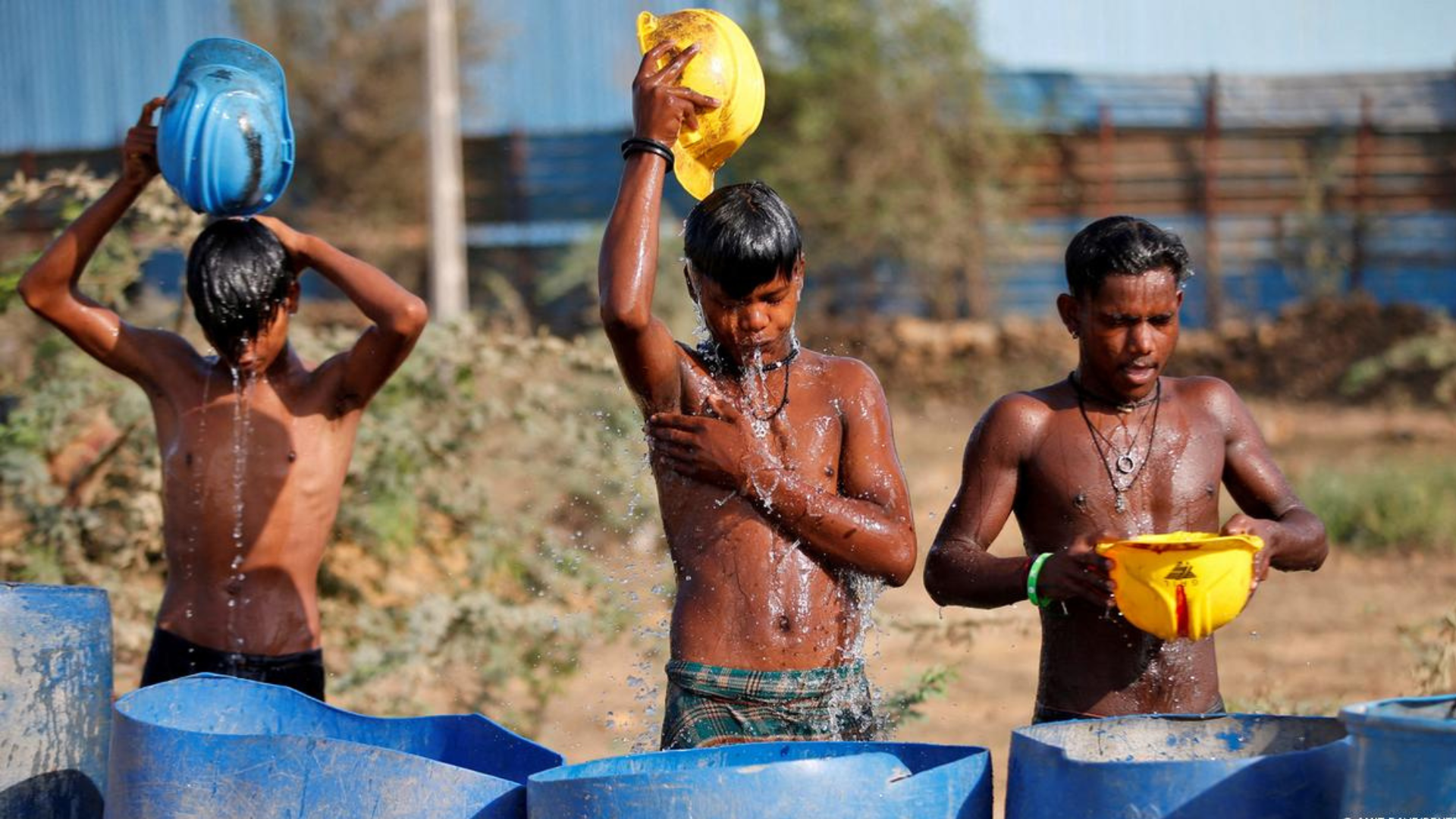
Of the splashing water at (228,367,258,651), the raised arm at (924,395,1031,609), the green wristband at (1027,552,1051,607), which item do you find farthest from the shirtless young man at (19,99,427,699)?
the green wristband at (1027,552,1051,607)

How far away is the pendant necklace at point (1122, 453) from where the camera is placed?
10.1ft

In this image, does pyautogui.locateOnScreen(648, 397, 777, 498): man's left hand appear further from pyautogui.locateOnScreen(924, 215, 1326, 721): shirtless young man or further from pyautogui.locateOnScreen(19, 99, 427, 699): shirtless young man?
pyautogui.locateOnScreen(19, 99, 427, 699): shirtless young man

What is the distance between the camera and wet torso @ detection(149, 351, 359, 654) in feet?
12.0

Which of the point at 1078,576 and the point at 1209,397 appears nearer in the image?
the point at 1078,576

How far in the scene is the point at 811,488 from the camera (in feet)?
9.30

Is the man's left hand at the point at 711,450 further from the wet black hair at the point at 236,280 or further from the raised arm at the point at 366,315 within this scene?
the wet black hair at the point at 236,280

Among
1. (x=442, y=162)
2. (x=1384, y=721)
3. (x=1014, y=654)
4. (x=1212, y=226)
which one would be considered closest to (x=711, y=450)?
(x=1384, y=721)

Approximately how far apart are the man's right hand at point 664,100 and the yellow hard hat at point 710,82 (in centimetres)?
2

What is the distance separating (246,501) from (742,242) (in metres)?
1.52

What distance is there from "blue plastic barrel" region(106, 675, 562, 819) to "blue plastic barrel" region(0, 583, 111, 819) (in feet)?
1.27

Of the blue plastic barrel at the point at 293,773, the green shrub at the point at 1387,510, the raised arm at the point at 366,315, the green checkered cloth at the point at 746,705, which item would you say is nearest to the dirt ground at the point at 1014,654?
the green shrub at the point at 1387,510

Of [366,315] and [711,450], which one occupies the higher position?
[366,315]

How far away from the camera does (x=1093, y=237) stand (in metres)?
3.11

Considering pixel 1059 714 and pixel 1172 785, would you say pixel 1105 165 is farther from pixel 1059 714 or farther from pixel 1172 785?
pixel 1172 785
